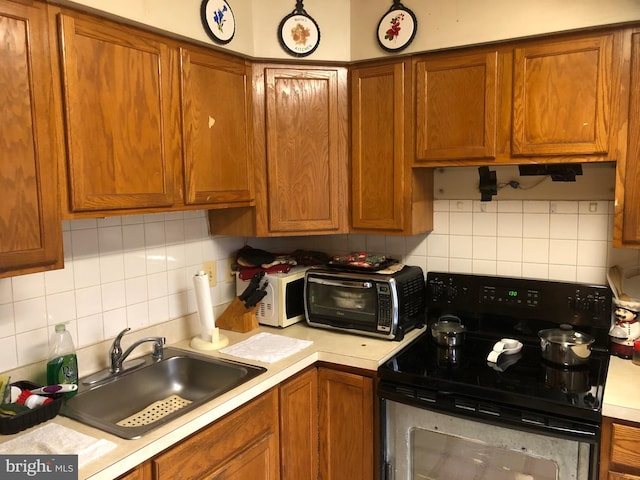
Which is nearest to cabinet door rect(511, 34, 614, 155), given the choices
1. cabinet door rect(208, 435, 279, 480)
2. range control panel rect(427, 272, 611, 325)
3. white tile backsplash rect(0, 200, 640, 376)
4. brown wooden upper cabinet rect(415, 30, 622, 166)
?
brown wooden upper cabinet rect(415, 30, 622, 166)

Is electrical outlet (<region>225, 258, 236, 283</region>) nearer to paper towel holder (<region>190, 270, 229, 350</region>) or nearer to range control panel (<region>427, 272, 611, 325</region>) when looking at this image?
paper towel holder (<region>190, 270, 229, 350</region>)

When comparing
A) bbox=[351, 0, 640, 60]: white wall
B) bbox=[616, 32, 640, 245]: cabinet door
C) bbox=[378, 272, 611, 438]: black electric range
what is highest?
bbox=[351, 0, 640, 60]: white wall

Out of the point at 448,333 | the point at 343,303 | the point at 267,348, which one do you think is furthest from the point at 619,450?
the point at 267,348

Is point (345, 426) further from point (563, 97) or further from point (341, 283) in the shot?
point (563, 97)

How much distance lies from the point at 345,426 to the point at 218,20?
1.61m

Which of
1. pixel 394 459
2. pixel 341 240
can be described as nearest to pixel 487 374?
pixel 394 459

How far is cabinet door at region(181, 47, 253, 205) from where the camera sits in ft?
6.20

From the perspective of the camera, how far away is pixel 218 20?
193cm

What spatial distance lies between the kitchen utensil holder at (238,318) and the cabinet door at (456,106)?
101cm

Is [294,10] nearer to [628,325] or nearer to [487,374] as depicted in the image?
[487,374]

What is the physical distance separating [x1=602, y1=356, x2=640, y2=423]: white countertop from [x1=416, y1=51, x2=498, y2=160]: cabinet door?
88 cm

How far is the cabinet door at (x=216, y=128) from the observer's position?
74.4 inches

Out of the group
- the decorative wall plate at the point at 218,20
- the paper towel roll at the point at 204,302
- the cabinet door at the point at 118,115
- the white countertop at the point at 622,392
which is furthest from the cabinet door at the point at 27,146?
the white countertop at the point at 622,392

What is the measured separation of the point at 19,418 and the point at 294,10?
1.76 metres
